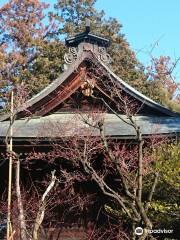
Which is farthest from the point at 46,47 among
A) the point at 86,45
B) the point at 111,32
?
the point at 86,45

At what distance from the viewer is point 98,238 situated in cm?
1080

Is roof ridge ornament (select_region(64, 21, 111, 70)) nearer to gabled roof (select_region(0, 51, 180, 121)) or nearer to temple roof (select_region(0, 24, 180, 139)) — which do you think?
temple roof (select_region(0, 24, 180, 139))

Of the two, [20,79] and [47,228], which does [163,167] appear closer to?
[47,228]

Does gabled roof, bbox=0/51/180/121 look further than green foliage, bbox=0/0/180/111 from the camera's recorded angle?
No

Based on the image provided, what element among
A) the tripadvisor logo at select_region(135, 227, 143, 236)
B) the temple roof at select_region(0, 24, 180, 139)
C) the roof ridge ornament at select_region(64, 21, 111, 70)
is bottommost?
the tripadvisor logo at select_region(135, 227, 143, 236)

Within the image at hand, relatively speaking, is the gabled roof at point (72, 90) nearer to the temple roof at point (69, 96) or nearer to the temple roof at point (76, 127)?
the temple roof at point (69, 96)

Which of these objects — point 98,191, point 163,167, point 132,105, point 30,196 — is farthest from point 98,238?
point 132,105

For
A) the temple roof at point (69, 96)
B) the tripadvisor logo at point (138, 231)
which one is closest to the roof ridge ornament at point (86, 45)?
the temple roof at point (69, 96)

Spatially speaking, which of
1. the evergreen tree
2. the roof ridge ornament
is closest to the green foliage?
the evergreen tree

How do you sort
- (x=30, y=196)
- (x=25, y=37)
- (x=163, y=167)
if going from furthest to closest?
1. (x=25, y=37)
2. (x=30, y=196)
3. (x=163, y=167)

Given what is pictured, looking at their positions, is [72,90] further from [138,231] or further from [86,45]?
[138,231]

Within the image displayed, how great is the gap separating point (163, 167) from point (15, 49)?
78.6ft

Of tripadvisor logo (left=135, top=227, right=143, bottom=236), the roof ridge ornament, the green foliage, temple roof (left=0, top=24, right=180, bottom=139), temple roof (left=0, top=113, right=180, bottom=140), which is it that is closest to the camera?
tripadvisor logo (left=135, top=227, right=143, bottom=236)

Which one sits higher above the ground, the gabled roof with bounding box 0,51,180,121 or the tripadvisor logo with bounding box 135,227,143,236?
the gabled roof with bounding box 0,51,180,121
